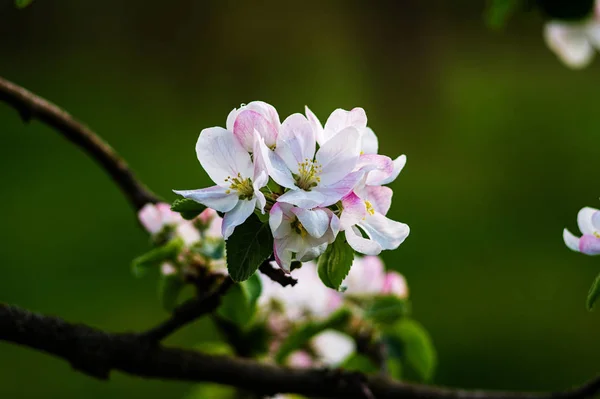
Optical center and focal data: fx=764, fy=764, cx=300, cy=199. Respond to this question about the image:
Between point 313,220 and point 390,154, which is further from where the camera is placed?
point 390,154

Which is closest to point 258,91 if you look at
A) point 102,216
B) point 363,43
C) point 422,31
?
point 363,43

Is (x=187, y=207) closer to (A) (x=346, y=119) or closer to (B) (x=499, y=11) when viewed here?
(A) (x=346, y=119)

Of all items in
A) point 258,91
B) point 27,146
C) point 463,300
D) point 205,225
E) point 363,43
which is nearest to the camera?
point 205,225

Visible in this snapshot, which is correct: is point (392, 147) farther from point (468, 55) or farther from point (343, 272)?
point (343, 272)

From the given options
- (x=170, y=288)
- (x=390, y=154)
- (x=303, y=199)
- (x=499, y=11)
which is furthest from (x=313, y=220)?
(x=390, y=154)

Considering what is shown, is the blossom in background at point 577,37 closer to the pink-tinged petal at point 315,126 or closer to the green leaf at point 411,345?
the green leaf at point 411,345
